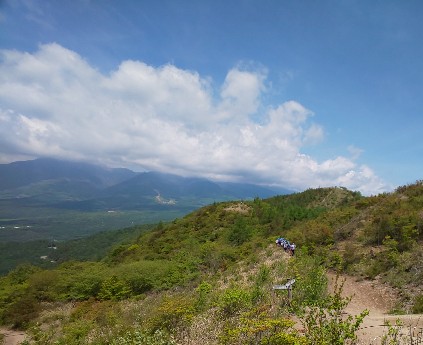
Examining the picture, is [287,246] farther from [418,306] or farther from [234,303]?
[234,303]

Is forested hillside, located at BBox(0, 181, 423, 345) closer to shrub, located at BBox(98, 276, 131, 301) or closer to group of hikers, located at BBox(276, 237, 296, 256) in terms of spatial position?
shrub, located at BBox(98, 276, 131, 301)

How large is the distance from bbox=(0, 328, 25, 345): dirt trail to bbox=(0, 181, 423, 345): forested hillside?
0.68 metres

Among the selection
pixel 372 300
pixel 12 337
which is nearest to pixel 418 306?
pixel 372 300

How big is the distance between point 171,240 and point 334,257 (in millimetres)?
23899

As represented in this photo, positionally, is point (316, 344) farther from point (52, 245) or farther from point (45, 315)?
point (52, 245)

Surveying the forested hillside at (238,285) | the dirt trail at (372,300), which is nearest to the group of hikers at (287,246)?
the forested hillside at (238,285)

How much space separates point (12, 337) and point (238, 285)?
14548mm

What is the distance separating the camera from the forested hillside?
8.02m

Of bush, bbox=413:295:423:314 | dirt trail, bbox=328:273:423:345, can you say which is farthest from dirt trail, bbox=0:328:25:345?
bush, bbox=413:295:423:314

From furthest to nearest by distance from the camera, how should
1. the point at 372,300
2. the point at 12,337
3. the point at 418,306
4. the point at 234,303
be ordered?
the point at 12,337, the point at 372,300, the point at 418,306, the point at 234,303

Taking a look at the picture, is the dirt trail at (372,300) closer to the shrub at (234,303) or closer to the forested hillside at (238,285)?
the forested hillside at (238,285)

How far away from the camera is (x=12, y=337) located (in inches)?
779

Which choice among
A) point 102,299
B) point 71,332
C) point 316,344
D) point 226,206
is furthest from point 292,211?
point 316,344

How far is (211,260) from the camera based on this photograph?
2436 centimetres
